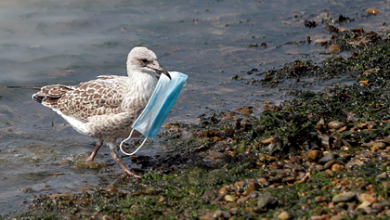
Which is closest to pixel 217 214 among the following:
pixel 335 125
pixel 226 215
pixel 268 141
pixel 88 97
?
pixel 226 215

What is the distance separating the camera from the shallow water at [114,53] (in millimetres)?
7262

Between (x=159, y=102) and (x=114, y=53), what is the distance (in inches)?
210

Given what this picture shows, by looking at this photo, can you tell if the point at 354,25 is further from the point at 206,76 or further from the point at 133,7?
the point at 133,7

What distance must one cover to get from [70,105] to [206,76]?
12.4ft

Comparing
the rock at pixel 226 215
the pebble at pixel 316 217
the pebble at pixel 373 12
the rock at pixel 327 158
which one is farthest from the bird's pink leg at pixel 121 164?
the pebble at pixel 373 12

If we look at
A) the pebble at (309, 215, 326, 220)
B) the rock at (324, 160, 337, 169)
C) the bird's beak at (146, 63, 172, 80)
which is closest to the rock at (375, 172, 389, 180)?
the rock at (324, 160, 337, 169)

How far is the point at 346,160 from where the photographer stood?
534 centimetres

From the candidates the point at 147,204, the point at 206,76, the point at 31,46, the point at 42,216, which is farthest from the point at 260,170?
the point at 31,46

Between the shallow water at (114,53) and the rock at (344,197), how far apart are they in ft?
10.7

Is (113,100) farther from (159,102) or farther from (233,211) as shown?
(233,211)

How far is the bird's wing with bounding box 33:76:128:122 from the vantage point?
666cm

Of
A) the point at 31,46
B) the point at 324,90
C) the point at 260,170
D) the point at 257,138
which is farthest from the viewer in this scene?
the point at 31,46

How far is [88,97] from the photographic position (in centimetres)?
698

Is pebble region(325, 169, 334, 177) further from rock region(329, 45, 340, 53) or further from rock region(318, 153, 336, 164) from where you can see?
rock region(329, 45, 340, 53)
